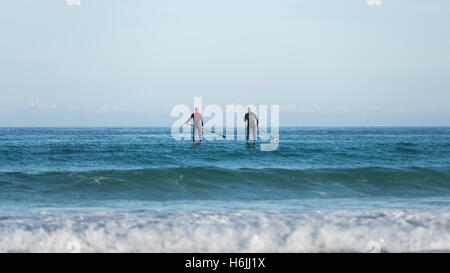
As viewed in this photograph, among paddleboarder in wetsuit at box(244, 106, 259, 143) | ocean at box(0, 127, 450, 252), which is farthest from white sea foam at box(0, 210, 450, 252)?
paddleboarder in wetsuit at box(244, 106, 259, 143)

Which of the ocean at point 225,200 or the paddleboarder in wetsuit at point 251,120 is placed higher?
the paddleboarder in wetsuit at point 251,120

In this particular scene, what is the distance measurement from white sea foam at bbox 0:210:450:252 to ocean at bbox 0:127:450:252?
0.02m

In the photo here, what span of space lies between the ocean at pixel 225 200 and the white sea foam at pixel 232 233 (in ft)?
0.06

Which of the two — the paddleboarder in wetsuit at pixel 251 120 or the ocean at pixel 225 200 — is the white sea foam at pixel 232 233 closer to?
the ocean at pixel 225 200

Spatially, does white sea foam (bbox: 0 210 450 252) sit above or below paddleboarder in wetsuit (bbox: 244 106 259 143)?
below

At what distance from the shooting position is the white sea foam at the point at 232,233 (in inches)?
227

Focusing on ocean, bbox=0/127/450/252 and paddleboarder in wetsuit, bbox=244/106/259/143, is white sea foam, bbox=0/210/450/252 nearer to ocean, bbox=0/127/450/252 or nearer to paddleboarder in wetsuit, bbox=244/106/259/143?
ocean, bbox=0/127/450/252

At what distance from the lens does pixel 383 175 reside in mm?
13180

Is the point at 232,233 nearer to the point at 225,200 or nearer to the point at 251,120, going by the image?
the point at 225,200

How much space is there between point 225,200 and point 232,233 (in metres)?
3.73

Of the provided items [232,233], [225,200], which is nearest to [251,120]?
[225,200]

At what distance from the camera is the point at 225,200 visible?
9.93 meters

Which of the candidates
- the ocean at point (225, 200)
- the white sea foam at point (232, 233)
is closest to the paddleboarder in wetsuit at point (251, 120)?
the ocean at point (225, 200)

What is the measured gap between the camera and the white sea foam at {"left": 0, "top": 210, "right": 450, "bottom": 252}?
5758 mm
